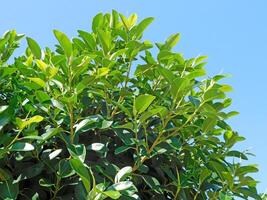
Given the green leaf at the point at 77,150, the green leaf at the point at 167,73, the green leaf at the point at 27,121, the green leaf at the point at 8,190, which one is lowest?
the green leaf at the point at 8,190

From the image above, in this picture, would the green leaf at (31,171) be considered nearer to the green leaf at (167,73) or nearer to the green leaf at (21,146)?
the green leaf at (21,146)

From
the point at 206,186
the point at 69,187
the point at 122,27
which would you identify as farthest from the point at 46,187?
the point at 122,27

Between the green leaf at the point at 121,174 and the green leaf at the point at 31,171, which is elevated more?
the green leaf at the point at 121,174

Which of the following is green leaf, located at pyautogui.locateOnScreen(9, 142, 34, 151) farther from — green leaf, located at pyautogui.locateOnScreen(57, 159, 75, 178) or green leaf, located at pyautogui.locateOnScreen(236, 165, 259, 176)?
green leaf, located at pyautogui.locateOnScreen(236, 165, 259, 176)

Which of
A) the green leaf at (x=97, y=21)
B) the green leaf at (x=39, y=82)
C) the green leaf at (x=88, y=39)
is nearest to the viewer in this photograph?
the green leaf at (x=39, y=82)

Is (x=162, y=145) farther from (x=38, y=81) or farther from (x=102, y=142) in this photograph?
(x=38, y=81)

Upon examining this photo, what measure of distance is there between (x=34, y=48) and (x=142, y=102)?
67 cm

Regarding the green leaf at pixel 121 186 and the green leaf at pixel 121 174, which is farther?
the green leaf at pixel 121 174

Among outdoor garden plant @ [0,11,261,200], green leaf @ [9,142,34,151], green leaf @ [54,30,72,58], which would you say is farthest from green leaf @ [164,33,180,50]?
green leaf @ [9,142,34,151]

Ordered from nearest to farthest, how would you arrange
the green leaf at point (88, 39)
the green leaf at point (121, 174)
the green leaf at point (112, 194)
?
1. the green leaf at point (112, 194)
2. the green leaf at point (121, 174)
3. the green leaf at point (88, 39)

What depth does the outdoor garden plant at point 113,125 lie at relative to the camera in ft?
6.28

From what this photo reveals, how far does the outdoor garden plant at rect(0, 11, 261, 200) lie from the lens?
6.28 feet

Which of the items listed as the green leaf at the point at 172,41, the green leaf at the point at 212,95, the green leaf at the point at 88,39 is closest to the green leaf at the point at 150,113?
the green leaf at the point at 212,95

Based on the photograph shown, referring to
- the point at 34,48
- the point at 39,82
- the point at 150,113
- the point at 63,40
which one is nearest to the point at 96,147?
→ the point at 150,113
